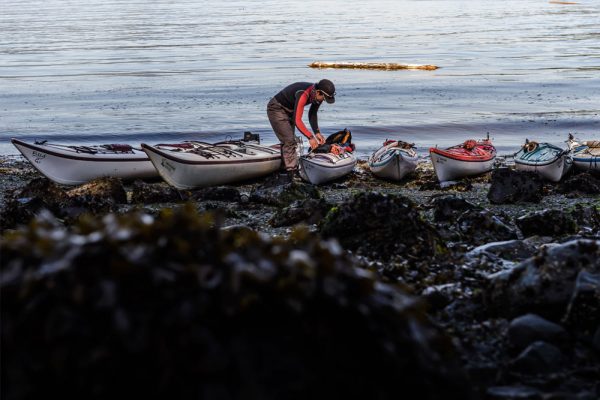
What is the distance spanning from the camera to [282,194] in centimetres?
1422

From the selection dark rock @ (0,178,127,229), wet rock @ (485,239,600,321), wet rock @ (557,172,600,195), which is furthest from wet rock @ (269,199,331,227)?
wet rock @ (557,172,600,195)

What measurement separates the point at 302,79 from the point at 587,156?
76.6ft

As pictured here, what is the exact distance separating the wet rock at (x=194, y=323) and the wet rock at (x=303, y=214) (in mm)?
7513

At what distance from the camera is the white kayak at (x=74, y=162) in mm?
17312

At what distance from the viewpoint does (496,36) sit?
62.9 meters

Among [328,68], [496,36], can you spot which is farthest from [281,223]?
[496,36]

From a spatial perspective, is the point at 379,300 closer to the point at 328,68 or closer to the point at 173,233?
the point at 173,233

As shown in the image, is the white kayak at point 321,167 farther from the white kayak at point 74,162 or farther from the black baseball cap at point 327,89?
the white kayak at point 74,162

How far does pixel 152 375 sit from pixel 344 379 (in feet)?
2.52

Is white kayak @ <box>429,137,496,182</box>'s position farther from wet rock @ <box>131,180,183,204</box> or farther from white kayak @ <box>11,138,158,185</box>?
white kayak @ <box>11,138,158,185</box>

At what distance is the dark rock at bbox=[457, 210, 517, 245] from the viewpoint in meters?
10.1

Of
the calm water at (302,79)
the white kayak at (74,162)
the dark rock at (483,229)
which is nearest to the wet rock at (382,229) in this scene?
the dark rock at (483,229)

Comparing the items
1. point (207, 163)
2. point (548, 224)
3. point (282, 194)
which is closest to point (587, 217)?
point (548, 224)

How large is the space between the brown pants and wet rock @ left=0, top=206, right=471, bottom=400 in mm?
15136
